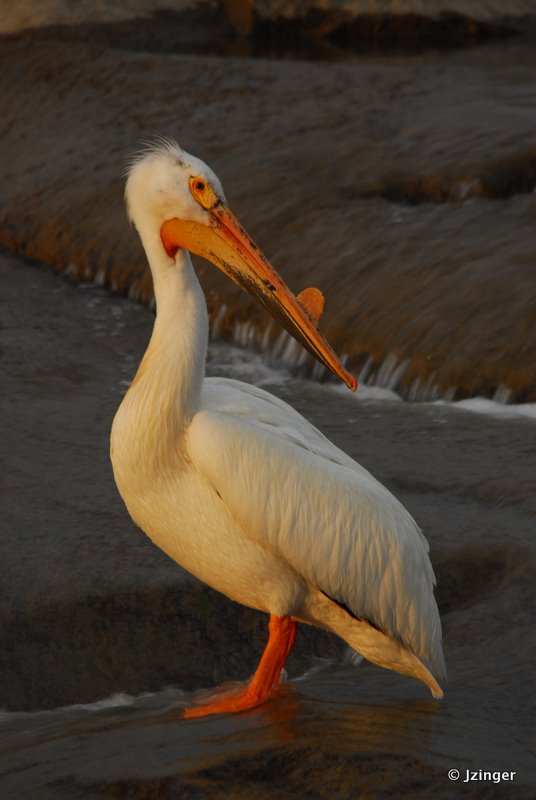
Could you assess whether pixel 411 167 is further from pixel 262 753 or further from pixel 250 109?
pixel 262 753

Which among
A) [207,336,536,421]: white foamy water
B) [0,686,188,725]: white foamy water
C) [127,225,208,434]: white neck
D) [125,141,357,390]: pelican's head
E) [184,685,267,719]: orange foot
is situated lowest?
[0,686,188,725]: white foamy water

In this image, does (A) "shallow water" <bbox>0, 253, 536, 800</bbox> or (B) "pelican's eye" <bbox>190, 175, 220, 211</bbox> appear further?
(B) "pelican's eye" <bbox>190, 175, 220, 211</bbox>

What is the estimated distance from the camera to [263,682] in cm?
461

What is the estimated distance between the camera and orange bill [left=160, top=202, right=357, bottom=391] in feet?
15.7

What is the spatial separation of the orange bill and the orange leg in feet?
2.84

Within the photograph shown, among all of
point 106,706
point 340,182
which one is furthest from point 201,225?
point 340,182

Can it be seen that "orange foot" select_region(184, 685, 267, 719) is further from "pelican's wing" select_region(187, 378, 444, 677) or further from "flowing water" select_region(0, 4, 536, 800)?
"pelican's wing" select_region(187, 378, 444, 677)

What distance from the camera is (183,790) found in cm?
388

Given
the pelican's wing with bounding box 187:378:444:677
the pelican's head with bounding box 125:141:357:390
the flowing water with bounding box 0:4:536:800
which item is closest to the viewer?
the flowing water with bounding box 0:4:536:800

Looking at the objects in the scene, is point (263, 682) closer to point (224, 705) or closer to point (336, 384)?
point (224, 705)

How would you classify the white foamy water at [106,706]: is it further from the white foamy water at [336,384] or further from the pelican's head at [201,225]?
the white foamy water at [336,384]

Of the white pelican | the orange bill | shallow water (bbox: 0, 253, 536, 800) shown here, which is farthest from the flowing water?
the orange bill

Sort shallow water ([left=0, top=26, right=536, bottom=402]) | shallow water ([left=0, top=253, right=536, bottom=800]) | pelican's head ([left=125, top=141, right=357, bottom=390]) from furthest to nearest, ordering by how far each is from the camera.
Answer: shallow water ([left=0, top=26, right=536, bottom=402])
pelican's head ([left=125, top=141, right=357, bottom=390])
shallow water ([left=0, top=253, right=536, bottom=800])

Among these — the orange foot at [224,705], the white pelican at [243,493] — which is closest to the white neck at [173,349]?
the white pelican at [243,493]
